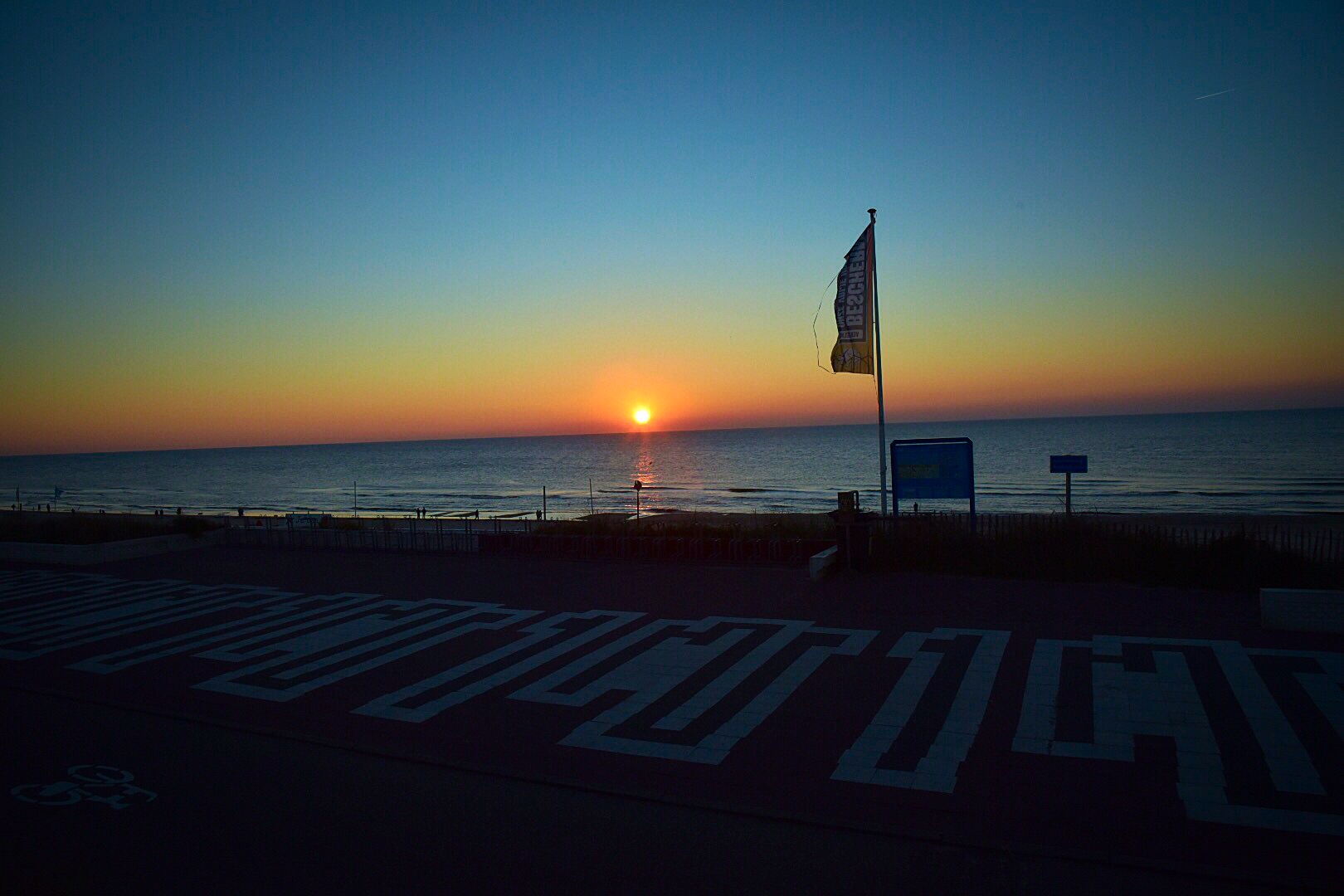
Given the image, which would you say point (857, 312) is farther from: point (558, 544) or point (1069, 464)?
point (558, 544)

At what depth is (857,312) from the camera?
51.7 feet

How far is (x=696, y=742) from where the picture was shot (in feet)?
23.4

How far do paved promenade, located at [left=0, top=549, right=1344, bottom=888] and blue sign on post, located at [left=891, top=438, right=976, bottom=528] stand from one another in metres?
2.51

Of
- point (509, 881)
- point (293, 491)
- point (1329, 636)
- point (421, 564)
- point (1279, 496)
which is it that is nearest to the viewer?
point (509, 881)

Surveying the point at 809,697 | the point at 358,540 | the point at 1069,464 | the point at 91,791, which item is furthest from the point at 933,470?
the point at 358,540

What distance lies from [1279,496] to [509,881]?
50.3 meters

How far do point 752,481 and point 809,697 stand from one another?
65.7m

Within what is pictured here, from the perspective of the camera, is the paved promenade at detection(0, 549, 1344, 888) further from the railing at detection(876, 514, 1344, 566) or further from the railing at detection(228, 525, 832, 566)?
the railing at detection(876, 514, 1344, 566)

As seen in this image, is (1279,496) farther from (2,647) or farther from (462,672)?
(2,647)

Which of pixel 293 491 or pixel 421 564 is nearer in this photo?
pixel 421 564

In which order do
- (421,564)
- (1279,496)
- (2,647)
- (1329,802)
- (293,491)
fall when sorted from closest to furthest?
(1329,802)
(2,647)
(421,564)
(1279,496)
(293,491)

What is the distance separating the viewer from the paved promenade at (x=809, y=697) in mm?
5684

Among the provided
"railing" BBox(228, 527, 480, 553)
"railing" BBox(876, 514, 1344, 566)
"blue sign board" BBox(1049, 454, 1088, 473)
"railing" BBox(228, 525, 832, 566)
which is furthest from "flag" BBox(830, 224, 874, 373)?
"railing" BBox(228, 527, 480, 553)

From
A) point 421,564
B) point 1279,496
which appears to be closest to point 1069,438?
point 1279,496
